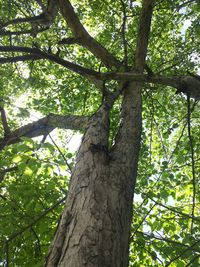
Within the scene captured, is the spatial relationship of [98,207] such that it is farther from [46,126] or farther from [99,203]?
[46,126]

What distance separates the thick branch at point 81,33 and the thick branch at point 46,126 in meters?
1.52

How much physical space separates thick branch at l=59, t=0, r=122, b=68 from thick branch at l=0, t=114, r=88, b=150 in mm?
1519

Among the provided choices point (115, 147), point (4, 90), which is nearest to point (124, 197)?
point (115, 147)

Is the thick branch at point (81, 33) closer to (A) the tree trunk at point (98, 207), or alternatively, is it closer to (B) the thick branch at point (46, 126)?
(B) the thick branch at point (46, 126)

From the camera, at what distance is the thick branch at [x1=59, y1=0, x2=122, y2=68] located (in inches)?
189

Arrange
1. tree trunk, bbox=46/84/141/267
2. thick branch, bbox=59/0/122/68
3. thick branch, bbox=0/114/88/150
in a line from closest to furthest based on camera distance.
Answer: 1. tree trunk, bbox=46/84/141/267
2. thick branch, bbox=0/114/88/150
3. thick branch, bbox=59/0/122/68

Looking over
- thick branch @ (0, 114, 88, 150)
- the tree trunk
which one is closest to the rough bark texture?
the tree trunk

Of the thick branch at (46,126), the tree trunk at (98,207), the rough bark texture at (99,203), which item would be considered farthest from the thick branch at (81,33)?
the tree trunk at (98,207)

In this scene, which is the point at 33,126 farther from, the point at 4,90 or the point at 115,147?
the point at 4,90

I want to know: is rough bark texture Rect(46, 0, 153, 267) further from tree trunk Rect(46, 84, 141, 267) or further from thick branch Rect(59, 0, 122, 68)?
thick branch Rect(59, 0, 122, 68)

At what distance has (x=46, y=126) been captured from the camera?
5.30m

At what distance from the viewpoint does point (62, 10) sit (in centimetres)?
484

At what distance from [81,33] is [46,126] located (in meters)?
1.97

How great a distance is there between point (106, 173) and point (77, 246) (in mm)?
929
